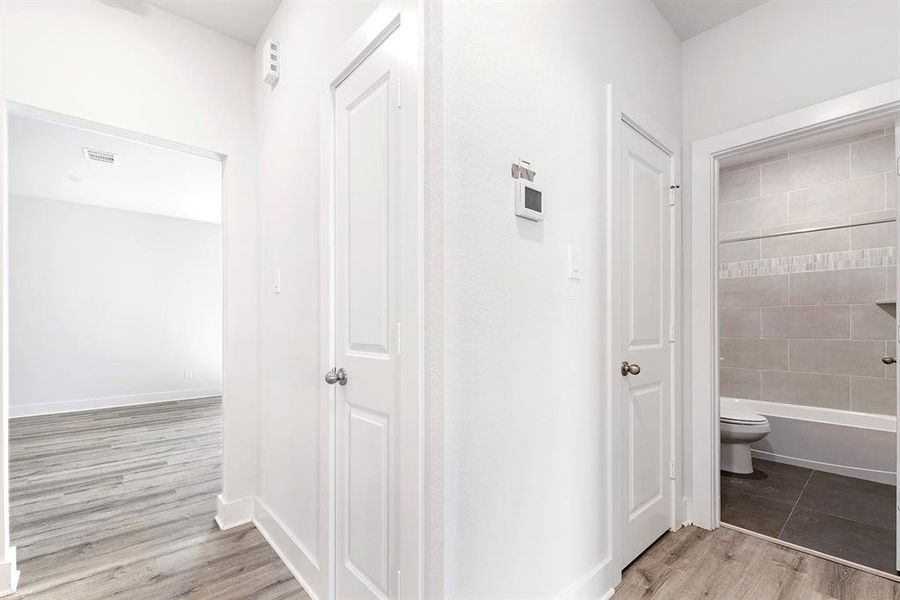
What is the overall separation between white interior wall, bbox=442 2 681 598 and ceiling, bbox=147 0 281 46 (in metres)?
1.56

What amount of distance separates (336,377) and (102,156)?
3.81m

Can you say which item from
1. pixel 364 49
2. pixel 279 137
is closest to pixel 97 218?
pixel 279 137

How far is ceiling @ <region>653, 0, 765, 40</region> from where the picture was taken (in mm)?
2119

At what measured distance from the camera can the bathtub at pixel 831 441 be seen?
114 inches

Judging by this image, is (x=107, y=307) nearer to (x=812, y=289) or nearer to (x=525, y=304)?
(x=525, y=304)

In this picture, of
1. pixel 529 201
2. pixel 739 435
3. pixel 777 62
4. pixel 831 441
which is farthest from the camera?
pixel 831 441

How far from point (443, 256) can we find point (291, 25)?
1.66 m

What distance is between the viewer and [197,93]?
230 centimetres

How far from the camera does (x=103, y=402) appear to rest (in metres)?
5.48

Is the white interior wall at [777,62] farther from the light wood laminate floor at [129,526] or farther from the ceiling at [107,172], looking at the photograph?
the ceiling at [107,172]

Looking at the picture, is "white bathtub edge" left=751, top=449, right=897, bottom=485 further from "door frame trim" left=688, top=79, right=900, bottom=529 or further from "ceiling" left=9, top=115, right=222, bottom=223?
"ceiling" left=9, top=115, right=222, bottom=223

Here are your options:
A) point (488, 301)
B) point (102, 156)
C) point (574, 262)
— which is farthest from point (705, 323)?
point (102, 156)

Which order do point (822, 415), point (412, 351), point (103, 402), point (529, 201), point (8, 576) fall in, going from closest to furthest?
point (412, 351) → point (529, 201) → point (8, 576) → point (822, 415) → point (103, 402)

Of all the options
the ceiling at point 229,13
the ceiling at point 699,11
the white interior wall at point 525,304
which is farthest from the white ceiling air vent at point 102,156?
the ceiling at point 699,11
